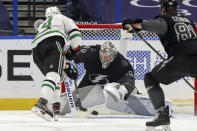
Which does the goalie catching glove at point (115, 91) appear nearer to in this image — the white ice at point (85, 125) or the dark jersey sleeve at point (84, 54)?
the white ice at point (85, 125)

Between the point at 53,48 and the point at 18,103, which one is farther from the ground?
the point at 53,48

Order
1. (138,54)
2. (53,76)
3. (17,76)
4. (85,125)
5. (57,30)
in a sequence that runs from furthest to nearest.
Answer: (17,76) → (138,54) → (57,30) → (53,76) → (85,125)

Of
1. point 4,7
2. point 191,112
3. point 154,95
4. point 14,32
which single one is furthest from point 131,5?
point 154,95

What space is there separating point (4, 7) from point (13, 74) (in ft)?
6.91

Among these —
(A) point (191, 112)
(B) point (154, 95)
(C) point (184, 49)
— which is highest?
(C) point (184, 49)

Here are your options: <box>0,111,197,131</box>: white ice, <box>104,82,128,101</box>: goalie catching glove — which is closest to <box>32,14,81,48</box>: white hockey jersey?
<box>104,82,128,101</box>: goalie catching glove

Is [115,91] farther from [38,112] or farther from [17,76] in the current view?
[17,76]

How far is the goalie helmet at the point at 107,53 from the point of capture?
207 inches

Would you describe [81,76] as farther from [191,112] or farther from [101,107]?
[191,112]

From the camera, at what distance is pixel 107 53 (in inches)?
207

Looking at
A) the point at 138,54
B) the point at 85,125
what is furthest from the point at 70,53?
the point at 138,54

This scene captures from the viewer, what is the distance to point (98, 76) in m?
5.39

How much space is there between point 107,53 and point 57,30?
659mm

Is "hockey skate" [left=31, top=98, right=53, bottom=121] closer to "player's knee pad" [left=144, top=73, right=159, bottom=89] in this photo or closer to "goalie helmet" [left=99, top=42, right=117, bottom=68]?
"player's knee pad" [left=144, top=73, right=159, bottom=89]
